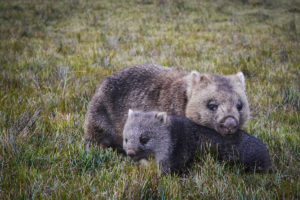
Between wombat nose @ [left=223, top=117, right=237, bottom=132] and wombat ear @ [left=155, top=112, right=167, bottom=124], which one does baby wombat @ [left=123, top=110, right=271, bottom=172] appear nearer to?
wombat ear @ [left=155, top=112, right=167, bottom=124]

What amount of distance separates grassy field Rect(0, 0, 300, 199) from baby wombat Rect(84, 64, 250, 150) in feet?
1.20

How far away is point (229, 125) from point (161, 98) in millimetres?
1039

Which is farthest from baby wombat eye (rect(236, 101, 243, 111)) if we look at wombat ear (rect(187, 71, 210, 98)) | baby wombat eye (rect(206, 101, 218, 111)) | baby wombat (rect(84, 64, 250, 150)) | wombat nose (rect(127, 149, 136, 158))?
wombat nose (rect(127, 149, 136, 158))

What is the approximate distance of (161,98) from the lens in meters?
3.55

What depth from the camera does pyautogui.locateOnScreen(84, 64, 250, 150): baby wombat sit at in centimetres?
312

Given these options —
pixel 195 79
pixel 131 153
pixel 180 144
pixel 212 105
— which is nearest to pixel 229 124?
pixel 212 105

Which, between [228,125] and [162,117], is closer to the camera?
[228,125]

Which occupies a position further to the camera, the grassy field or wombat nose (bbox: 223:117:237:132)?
wombat nose (bbox: 223:117:237:132)

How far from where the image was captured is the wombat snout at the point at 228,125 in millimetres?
2861

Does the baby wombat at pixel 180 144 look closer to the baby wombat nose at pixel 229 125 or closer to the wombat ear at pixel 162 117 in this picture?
the wombat ear at pixel 162 117

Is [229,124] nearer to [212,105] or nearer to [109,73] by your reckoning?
[212,105]

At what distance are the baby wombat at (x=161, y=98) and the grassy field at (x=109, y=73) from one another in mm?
365

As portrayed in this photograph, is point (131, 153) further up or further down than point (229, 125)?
further down

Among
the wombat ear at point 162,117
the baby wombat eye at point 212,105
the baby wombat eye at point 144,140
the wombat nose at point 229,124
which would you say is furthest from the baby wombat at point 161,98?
the baby wombat eye at point 144,140
